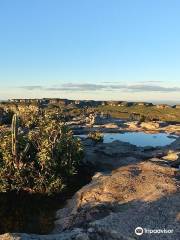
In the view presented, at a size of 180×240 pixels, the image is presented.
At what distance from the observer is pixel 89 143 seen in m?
150

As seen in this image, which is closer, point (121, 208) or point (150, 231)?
point (150, 231)

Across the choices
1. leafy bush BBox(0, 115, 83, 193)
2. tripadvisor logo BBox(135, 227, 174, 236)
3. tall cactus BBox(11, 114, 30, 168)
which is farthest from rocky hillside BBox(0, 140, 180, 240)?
tall cactus BBox(11, 114, 30, 168)

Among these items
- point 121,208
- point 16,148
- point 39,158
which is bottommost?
point 121,208

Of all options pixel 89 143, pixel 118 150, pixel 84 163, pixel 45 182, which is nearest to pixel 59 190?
pixel 45 182

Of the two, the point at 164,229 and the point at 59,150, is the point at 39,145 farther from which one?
the point at 164,229

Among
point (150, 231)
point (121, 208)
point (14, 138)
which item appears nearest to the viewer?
point (150, 231)

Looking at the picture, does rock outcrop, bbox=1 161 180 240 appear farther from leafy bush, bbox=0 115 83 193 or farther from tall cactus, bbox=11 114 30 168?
tall cactus, bbox=11 114 30 168

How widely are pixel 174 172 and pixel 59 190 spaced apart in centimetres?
2969

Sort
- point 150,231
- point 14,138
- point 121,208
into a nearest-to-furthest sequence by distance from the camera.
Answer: point 150,231 → point 121,208 → point 14,138

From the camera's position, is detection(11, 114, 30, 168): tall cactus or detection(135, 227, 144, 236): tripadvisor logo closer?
detection(135, 227, 144, 236): tripadvisor logo

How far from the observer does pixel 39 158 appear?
8406 centimetres

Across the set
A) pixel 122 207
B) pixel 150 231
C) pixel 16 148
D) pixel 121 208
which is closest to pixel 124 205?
pixel 122 207

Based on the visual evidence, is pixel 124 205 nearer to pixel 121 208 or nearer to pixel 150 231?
pixel 121 208

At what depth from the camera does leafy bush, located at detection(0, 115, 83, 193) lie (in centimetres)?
8081
